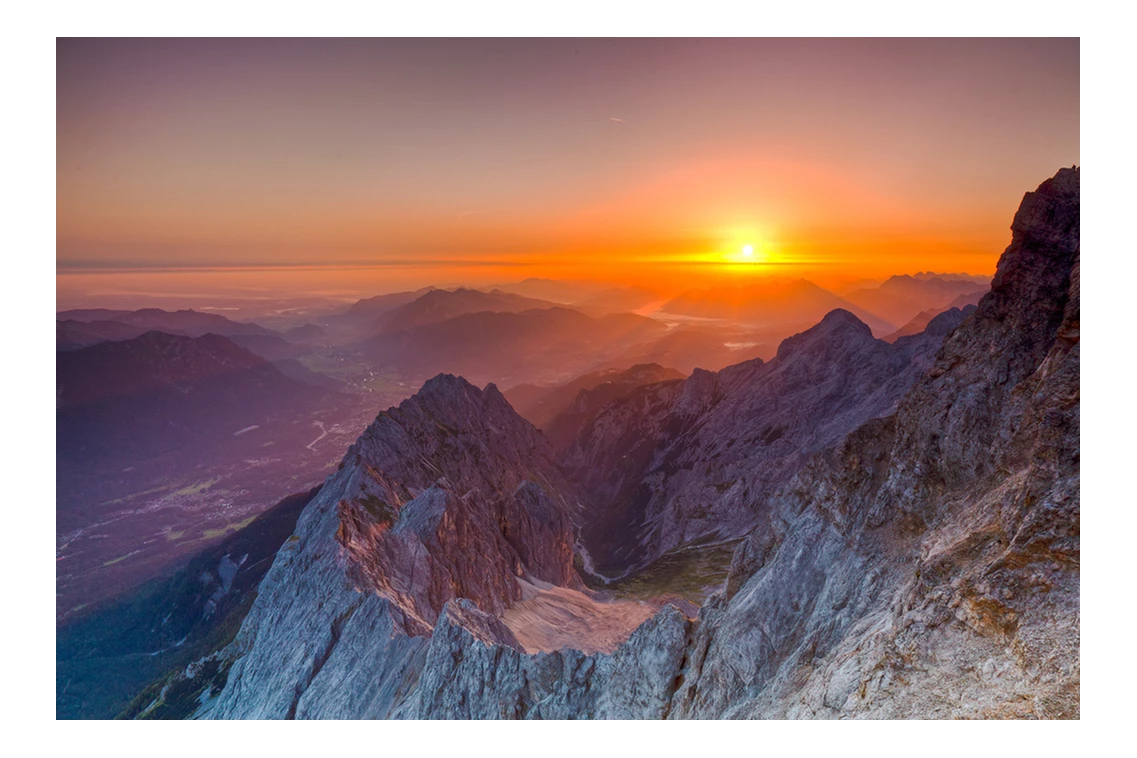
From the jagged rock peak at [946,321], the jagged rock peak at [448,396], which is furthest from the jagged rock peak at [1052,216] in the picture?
the jagged rock peak at [448,396]

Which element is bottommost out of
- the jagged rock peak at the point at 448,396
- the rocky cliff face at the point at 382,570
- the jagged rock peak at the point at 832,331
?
the rocky cliff face at the point at 382,570

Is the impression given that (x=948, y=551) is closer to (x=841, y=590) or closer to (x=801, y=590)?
(x=841, y=590)

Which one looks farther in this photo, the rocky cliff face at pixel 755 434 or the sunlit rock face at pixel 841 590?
the rocky cliff face at pixel 755 434

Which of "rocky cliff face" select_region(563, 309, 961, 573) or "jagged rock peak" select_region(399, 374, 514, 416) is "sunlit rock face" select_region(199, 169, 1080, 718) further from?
"rocky cliff face" select_region(563, 309, 961, 573)

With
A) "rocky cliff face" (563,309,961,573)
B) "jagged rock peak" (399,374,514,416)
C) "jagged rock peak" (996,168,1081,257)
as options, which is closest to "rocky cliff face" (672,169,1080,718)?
"jagged rock peak" (996,168,1081,257)

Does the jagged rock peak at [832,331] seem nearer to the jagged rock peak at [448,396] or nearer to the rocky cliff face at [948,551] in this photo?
the jagged rock peak at [448,396]

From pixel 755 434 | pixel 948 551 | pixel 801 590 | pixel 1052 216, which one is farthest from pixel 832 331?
pixel 948 551
